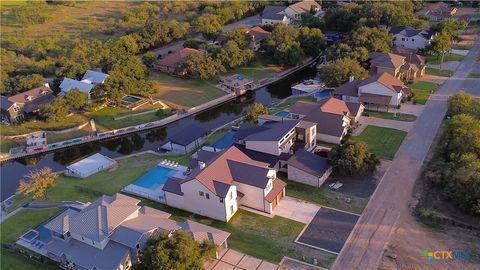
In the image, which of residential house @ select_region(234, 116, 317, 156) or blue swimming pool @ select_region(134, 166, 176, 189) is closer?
blue swimming pool @ select_region(134, 166, 176, 189)

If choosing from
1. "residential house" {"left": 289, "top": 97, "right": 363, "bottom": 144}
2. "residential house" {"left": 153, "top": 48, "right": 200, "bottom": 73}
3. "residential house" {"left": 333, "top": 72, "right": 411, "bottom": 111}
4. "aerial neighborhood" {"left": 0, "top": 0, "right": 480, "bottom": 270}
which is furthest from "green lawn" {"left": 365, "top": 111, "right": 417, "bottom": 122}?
"residential house" {"left": 153, "top": 48, "right": 200, "bottom": 73}

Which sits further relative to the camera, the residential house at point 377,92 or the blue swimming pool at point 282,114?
the residential house at point 377,92

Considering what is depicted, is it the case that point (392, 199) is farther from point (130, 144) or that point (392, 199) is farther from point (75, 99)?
point (75, 99)

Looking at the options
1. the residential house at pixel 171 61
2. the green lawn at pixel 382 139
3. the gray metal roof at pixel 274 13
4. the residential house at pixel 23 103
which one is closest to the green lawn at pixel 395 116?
the green lawn at pixel 382 139

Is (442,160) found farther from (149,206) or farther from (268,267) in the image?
(149,206)

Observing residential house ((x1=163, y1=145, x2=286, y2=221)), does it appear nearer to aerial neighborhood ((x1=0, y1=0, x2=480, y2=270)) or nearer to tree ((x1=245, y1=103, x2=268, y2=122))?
aerial neighborhood ((x1=0, y1=0, x2=480, y2=270))

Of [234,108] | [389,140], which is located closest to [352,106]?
[389,140]

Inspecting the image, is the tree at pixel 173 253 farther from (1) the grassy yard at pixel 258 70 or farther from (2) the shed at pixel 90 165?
(1) the grassy yard at pixel 258 70
